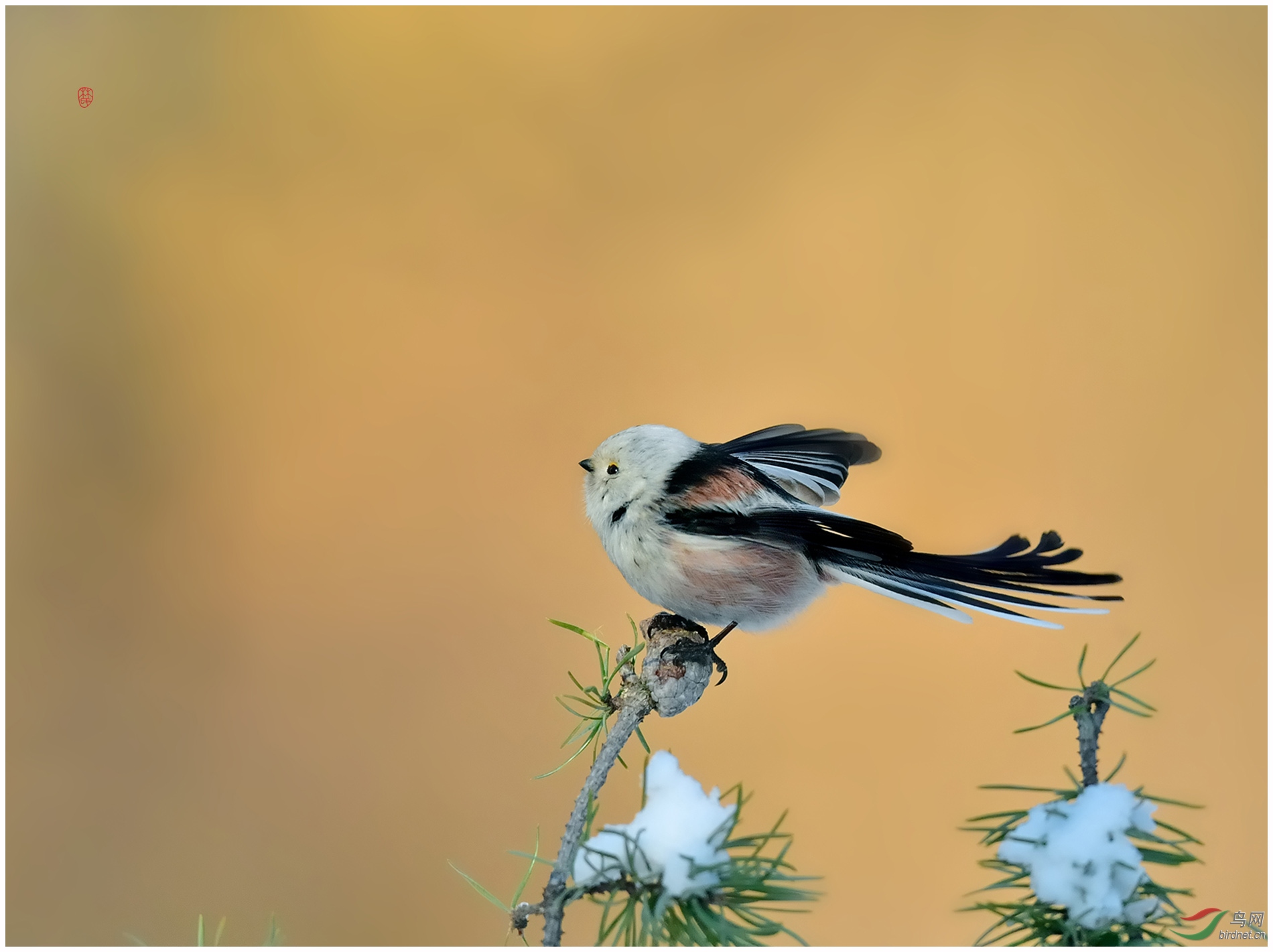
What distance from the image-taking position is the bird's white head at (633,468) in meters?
0.69

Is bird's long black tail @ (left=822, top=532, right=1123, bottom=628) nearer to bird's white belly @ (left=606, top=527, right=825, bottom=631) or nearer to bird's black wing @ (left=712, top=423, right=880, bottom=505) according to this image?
bird's white belly @ (left=606, top=527, right=825, bottom=631)

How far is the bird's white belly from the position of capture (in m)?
0.66

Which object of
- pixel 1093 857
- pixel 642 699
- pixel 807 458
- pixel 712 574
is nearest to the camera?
pixel 1093 857

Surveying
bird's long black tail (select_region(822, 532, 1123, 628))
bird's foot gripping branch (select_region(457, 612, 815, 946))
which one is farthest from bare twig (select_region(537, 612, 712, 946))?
bird's long black tail (select_region(822, 532, 1123, 628))

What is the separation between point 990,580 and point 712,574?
0.65ft

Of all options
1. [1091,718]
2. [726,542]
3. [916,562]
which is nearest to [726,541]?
[726,542]

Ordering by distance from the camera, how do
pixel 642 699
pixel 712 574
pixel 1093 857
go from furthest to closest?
pixel 712 574
pixel 642 699
pixel 1093 857

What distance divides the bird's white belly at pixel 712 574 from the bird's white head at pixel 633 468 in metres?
0.03

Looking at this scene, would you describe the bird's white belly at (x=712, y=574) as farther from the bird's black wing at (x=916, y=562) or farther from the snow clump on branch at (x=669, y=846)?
the snow clump on branch at (x=669, y=846)

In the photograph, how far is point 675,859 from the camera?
0.34 metres

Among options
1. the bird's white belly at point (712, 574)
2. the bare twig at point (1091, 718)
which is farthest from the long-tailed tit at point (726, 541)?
the bare twig at point (1091, 718)

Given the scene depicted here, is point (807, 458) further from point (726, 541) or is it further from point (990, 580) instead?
point (990, 580)

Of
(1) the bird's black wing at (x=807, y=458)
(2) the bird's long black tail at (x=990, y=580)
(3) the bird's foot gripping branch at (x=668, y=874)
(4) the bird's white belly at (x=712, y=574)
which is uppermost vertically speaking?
(1) the bird's black wing at (x=807, y=458)

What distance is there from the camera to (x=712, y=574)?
2.15ft
